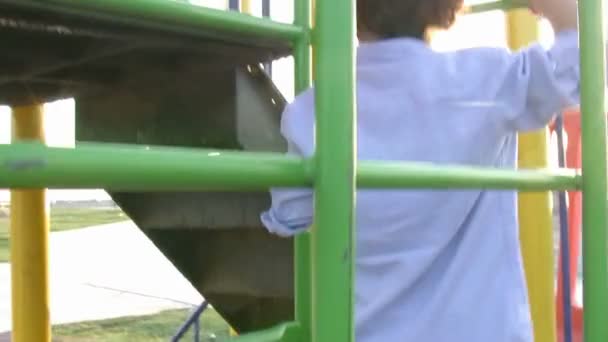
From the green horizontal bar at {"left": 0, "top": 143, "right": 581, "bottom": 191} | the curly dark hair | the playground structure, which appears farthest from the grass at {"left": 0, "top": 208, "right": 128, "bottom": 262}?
the green horizontal bar at {"left": 0, "top": 143, "right": 581, "bottom": 191}

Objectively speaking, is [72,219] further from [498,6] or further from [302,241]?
[302,241]

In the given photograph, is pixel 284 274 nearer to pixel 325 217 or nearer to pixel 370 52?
pixel 370 52

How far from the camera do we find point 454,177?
1.02 metres

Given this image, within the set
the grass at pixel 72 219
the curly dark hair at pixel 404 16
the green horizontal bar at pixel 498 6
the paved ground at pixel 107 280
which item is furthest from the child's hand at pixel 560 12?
the grass at pixel 72 219

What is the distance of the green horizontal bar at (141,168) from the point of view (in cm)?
65

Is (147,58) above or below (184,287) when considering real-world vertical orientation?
above

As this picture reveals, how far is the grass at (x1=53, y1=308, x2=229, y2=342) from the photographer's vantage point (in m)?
6.80

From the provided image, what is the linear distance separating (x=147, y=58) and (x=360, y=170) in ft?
2.37

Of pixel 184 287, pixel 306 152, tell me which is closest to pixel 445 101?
pixel 306 152

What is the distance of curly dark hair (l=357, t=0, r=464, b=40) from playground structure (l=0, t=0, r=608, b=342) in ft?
0.42

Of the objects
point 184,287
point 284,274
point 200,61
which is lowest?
point 184,287

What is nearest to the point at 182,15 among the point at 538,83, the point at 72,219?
the point at 538,83

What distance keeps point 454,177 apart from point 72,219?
84.5ft

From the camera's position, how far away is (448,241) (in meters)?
1.20
